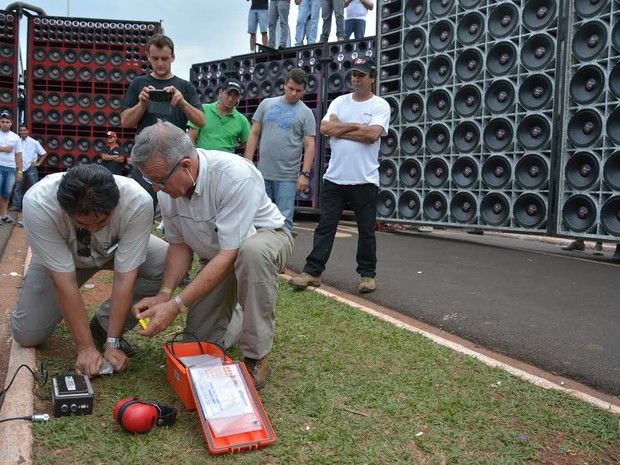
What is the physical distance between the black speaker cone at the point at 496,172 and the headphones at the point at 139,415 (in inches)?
241

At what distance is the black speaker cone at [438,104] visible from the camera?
26.8ft

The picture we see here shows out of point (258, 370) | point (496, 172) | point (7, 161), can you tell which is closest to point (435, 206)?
point (496, 172)

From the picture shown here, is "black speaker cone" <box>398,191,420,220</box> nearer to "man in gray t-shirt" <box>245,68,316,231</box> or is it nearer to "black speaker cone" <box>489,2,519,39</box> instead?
"black speaker cone" <box>489,2,519,39</box>

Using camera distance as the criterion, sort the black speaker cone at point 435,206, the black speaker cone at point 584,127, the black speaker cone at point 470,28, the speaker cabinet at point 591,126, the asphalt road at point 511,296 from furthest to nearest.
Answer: the black speaker cone at point 435,206 → the black speaker cone at point 470,28 → the black speaker cone at point 584,127 → the speaker cabinet at point 591,126 → the asphalt road at point 511,296

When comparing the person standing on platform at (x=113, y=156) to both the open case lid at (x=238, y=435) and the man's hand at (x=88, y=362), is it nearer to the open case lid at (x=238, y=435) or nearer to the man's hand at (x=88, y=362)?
the man's hand at (x=88, y=362)

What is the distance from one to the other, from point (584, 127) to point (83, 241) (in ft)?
19.0

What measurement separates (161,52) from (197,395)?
122 inches

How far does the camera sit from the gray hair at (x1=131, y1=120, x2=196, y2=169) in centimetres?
249

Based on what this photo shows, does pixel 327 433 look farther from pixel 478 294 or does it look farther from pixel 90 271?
pixel 478 294

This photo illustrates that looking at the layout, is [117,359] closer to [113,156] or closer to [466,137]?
[466,137]

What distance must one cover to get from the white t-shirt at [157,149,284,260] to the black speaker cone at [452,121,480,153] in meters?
5.59

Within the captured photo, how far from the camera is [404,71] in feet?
28.5

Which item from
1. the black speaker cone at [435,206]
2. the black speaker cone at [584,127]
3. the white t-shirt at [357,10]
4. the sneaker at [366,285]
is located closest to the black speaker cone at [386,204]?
the black speaker cone at [435,206]

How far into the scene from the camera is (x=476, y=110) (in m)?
7.82
